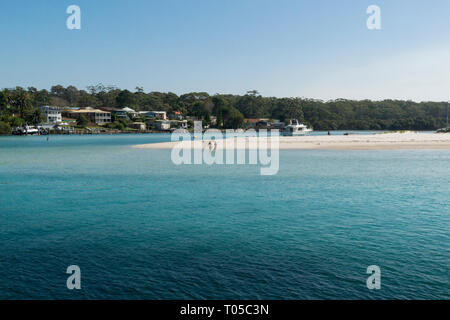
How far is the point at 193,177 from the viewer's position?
108ft

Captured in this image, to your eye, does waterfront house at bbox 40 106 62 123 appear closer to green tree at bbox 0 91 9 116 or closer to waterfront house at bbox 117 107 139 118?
green tree at bbox 0 91 9 116

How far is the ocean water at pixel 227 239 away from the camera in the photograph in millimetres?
10305

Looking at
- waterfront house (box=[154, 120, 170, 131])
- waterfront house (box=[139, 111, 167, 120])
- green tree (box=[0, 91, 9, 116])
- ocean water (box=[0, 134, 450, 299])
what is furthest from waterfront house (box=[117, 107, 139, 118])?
ocean water (box=[0, 134, 450, 299])

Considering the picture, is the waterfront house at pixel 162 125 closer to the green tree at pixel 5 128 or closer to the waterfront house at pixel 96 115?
the waterfront house at pixel 96 115

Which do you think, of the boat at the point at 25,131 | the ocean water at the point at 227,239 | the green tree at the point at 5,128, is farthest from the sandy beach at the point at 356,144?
the green tree at the point at 5,128

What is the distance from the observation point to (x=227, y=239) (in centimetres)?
1465

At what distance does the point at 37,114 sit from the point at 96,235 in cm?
15935

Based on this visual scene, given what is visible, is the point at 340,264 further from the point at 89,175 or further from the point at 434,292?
the point at 89,175

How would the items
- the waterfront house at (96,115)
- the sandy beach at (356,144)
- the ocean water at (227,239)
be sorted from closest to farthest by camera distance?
the ocean water at (227,239)
the sandy beach at (356,144)
the waterfront house at (96,115)

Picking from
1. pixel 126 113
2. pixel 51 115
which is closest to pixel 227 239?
pixel 51 115

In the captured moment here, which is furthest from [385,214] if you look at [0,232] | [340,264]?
[0,232]

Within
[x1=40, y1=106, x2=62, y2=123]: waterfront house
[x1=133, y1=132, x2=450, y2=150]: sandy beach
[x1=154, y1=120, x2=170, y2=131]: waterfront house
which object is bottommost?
[x1=133, y1=132, x2=450, y2=150]: sandy beach

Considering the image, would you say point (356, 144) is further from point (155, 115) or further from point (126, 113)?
point (155, 115)

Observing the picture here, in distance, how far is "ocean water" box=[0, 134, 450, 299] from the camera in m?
10.3
